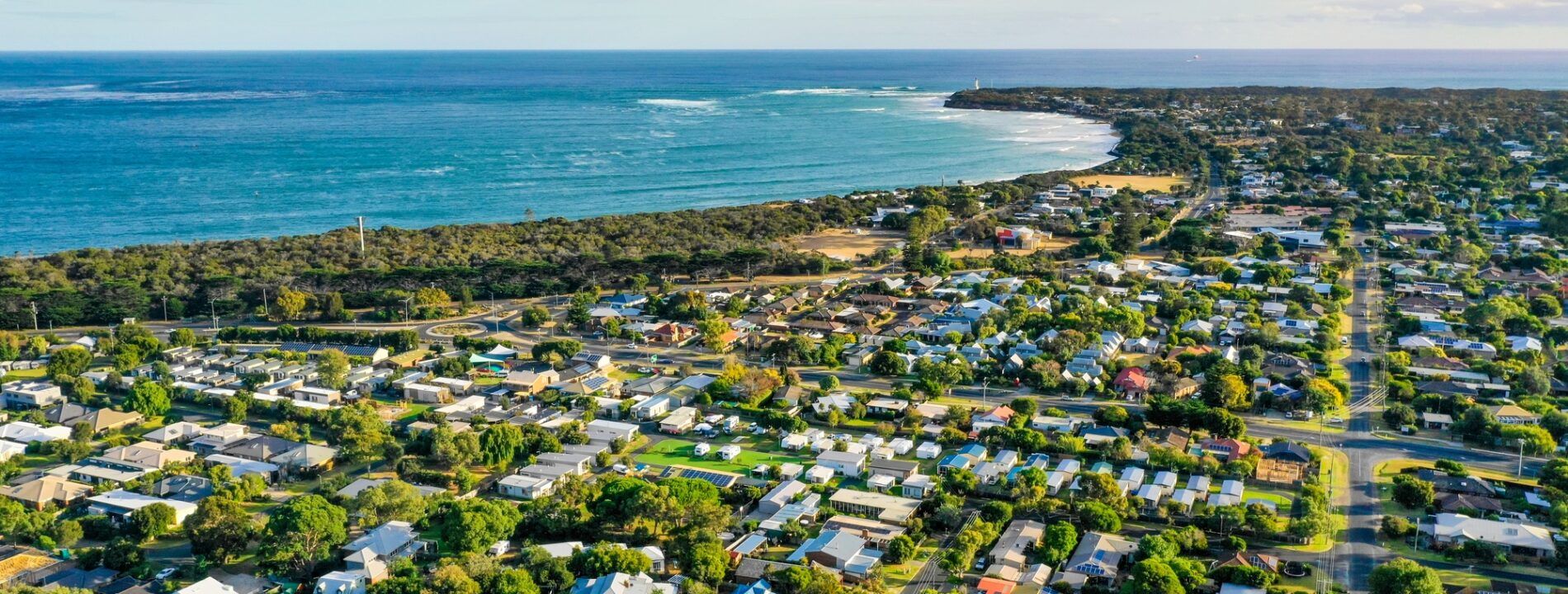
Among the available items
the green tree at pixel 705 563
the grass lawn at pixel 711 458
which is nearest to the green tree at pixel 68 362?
the grass lawn at pixel 711 458

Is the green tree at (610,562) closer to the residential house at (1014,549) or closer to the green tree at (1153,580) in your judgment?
the residential house at (1014,549)

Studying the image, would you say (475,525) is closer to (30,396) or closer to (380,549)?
(380,549)

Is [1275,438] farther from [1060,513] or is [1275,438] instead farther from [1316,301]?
[1316,301]

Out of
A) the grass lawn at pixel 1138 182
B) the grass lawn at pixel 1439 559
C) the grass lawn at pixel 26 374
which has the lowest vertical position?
the grass lawn at pixel 1439 559

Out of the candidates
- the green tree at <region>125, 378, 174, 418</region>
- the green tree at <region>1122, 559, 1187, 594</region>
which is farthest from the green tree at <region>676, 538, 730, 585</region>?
the green tree at <region>125, 378, 174, 418</region>

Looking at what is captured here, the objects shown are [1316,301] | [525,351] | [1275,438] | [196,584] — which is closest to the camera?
[196,584]

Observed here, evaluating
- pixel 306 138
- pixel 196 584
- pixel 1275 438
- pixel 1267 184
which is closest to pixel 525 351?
pixel 196 584

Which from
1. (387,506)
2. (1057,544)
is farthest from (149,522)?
(1057,544)
